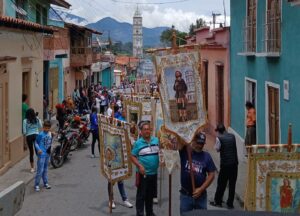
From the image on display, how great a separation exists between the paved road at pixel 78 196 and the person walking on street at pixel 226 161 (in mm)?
289

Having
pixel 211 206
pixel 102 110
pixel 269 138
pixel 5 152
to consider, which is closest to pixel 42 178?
pixel 5 152

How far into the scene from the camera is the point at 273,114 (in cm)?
1220

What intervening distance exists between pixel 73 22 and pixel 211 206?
87.9 ft

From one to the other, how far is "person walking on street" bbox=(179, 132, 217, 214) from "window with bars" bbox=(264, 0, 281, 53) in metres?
4.91

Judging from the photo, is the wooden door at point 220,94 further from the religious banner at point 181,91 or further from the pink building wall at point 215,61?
the religious banner at point 181,91

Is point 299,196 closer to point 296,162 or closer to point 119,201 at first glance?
point 296,162

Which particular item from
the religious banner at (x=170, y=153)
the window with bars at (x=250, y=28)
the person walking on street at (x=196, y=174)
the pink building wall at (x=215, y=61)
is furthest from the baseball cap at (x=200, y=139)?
the pink building wall at (x=215, y=61)

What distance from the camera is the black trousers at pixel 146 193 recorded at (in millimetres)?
8391

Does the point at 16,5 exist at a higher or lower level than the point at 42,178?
higher

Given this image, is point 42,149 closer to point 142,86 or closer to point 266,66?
point 266,66

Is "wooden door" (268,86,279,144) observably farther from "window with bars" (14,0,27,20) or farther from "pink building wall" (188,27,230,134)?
"window with bars" (14,0,27,20)

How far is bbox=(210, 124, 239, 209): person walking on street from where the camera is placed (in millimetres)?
9594

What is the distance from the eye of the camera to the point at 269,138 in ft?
40.9

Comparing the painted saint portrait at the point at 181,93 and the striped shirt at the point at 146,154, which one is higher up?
the painted saint portrait at the point at 181,93
